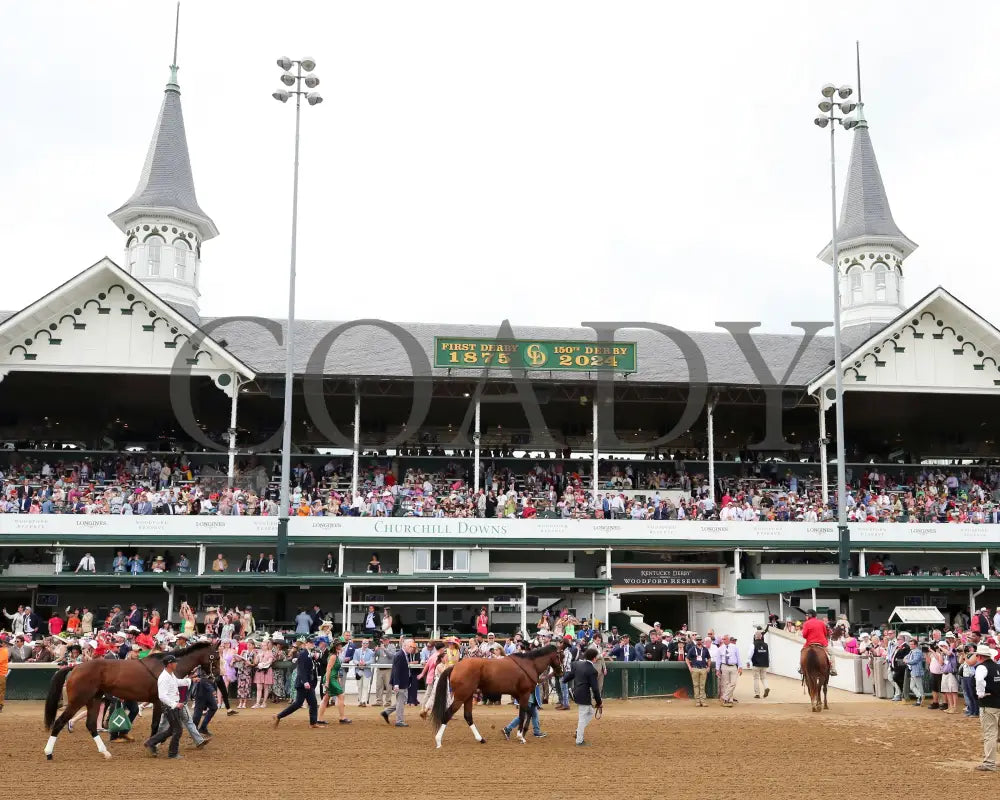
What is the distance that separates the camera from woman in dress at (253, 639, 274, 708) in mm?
20938

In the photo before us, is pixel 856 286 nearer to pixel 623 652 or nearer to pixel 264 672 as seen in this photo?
pixel 623 652

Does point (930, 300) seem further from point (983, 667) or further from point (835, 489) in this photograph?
point (983, 667)

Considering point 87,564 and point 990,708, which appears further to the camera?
point 87,564

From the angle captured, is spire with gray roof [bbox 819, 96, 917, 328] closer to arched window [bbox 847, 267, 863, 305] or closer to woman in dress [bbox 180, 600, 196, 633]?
arched window [bbox 847, 267, 863, 305]

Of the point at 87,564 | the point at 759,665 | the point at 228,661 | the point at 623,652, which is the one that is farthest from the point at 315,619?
the point at 759,665

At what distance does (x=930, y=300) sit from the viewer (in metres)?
35.2

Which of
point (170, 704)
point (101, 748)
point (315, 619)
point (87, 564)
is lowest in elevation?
point (101, 748)

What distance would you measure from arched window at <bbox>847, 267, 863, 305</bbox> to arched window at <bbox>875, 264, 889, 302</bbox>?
71 cm

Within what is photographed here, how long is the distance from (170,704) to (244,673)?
7083 mm

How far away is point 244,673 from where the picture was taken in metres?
21.1

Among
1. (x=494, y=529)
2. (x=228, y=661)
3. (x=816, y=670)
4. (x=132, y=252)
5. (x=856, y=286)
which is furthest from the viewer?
(x=856, y=286)

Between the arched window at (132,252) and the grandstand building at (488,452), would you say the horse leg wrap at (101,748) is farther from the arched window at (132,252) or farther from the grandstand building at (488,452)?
the arched window at (132,252)

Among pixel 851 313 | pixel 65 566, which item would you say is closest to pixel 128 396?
pixel 65 566

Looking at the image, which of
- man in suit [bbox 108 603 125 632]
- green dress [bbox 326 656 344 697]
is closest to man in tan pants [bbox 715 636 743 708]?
green dress [bbox 326 656 344 697]
